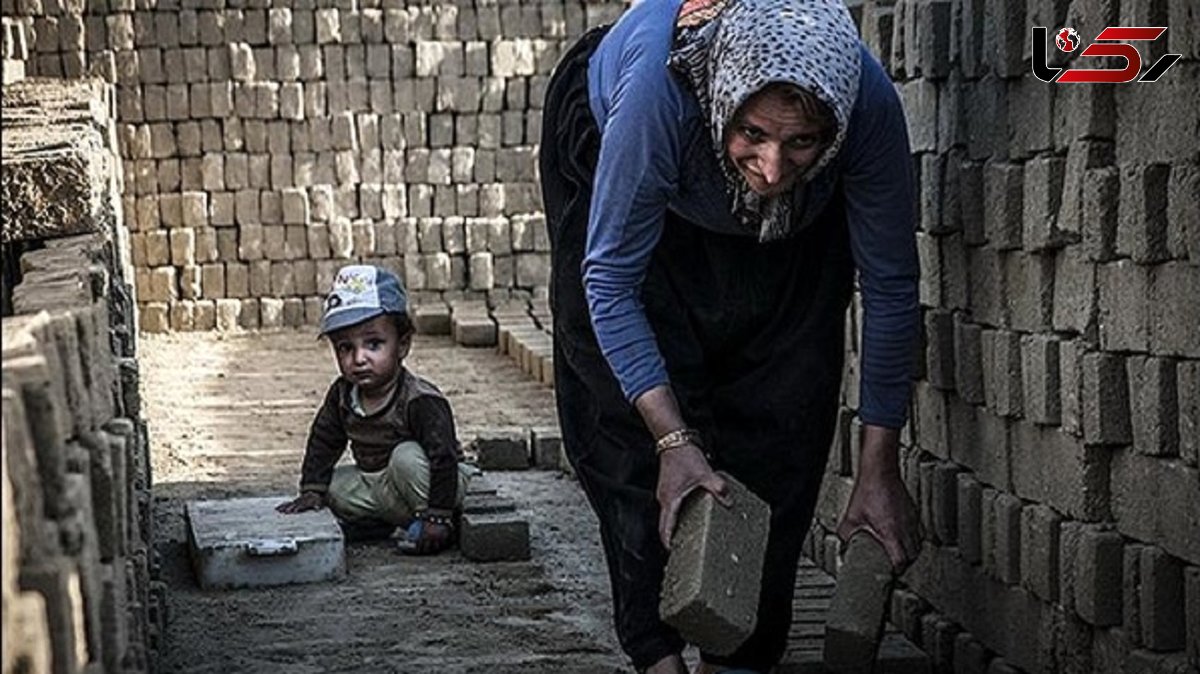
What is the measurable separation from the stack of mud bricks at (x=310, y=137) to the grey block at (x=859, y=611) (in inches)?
406

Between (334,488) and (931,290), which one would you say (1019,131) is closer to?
(931,290)

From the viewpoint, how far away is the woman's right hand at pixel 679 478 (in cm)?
491

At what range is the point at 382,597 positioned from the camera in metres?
6.90

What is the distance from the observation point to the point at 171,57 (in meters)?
15.0

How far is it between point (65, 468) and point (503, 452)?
6.28 meters

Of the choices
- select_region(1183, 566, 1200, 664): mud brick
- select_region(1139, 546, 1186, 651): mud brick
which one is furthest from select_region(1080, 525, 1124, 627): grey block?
select_region(1183, 566, 1200, 664): mud brick

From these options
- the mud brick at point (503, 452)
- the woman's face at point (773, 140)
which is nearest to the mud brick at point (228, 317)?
the mud brick at point (503, 452)

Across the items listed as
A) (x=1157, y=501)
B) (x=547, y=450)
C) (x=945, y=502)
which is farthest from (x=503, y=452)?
(x=1157, y=501)

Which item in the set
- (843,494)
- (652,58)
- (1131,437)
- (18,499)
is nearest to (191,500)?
(843,494)

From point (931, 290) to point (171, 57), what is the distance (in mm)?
9910

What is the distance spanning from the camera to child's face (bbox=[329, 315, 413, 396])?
763 centimetres

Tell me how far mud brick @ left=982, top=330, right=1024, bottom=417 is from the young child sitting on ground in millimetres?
2563

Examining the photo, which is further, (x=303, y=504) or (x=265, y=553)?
(x=303, y=504)

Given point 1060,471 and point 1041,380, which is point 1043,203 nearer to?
point 1041,380
